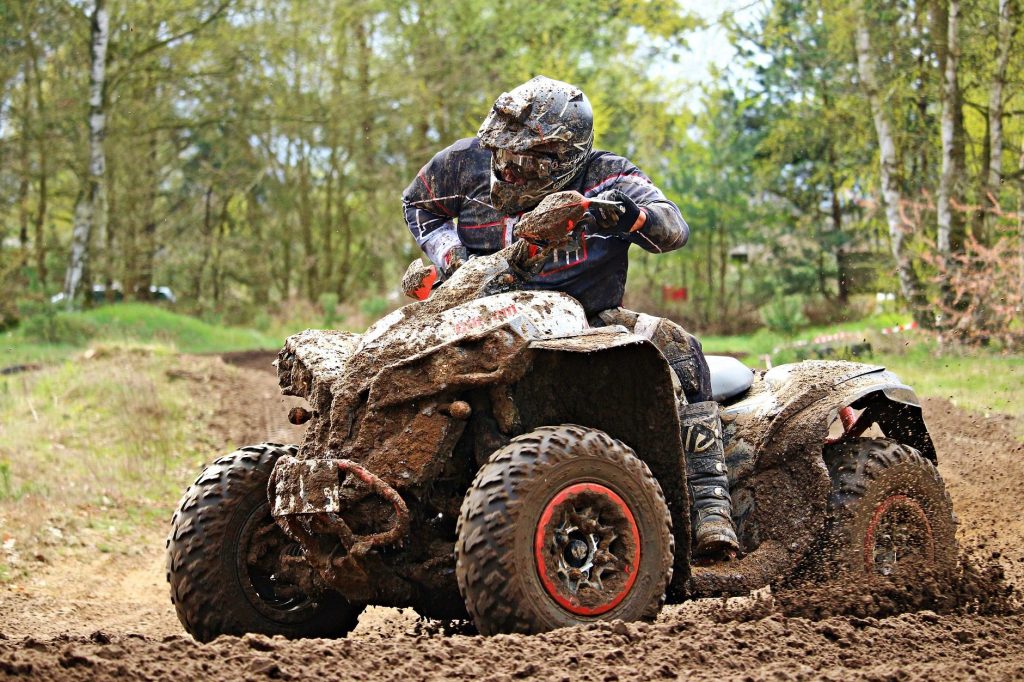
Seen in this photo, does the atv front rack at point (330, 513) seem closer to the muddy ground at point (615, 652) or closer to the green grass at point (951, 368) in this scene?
the muddy ground at point (615, 652)

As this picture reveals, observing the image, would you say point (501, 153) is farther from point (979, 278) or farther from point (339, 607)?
point (979, 278)

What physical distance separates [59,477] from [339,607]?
22.5 ft

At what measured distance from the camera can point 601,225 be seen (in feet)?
17.2

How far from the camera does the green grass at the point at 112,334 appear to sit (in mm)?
21562

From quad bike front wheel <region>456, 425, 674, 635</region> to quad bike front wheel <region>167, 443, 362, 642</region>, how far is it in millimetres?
921

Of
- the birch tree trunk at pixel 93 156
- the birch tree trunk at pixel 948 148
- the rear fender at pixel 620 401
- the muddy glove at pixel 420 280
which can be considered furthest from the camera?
the birch tree trunk at pixel 93 156

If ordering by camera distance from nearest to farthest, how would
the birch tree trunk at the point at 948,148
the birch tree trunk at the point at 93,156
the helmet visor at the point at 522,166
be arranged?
the helmet visor at the point at 522,166
the birch tree trunk at the point at 948,148
the birch tree trunk at the point at 93,156

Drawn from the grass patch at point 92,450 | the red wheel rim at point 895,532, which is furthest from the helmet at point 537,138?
the grass patch at point 92,450

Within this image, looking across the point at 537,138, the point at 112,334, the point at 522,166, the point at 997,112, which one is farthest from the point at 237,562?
the point at 112,334

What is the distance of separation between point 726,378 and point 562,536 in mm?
1918

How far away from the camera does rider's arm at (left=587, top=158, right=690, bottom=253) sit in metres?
5.37

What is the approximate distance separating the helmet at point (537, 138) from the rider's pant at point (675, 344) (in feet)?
2.09

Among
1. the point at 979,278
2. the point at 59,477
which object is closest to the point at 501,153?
the point at 59,477

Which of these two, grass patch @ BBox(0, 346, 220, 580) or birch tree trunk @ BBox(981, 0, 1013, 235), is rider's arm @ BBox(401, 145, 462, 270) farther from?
birch tree trunk @ BBox(981, 0, 1013, 235)
